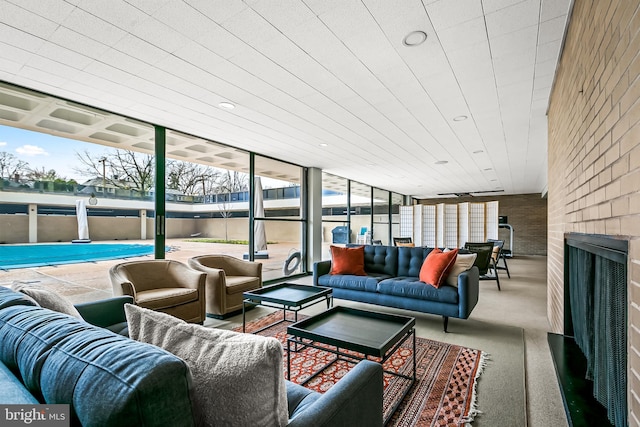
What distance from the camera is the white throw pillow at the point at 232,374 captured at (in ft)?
2.59

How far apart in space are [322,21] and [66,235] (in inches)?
141

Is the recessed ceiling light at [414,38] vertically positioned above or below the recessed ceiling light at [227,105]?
above

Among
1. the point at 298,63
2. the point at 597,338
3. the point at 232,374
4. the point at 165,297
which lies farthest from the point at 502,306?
the point at 232,374

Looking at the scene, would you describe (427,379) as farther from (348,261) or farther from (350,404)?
(348,261)

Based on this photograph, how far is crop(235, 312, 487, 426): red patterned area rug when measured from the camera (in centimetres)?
187

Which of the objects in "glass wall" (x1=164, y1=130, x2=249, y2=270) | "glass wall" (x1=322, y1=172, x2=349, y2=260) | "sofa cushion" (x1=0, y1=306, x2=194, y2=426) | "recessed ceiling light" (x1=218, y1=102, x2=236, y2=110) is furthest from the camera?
"glass wall" (x1=322, y1=172, x2=349, y2=260)

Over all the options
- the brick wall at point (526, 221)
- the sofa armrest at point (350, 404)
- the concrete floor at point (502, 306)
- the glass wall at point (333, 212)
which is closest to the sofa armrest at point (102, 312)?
the concrete floor at point (502, 306)

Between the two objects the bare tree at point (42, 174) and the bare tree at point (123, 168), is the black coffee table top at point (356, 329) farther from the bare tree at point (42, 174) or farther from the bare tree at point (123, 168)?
the bare tree at point (42, 174)

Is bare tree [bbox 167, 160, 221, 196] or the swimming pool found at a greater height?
bare tree [bbox 167, 160, 221, 196]

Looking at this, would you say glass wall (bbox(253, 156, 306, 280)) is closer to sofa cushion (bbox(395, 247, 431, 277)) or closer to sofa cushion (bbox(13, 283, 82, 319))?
sofa cushion (bbox(395, 247, 431, 277))

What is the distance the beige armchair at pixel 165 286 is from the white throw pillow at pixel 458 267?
273 centimetres

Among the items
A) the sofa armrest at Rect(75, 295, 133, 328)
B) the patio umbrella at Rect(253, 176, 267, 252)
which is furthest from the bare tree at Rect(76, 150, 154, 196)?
the sofa armrest at Rect(75, 295, 133, 328)

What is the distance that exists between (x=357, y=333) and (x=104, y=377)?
178cm

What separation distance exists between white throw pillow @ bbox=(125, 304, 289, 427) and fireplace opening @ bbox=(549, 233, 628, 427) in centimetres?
133
